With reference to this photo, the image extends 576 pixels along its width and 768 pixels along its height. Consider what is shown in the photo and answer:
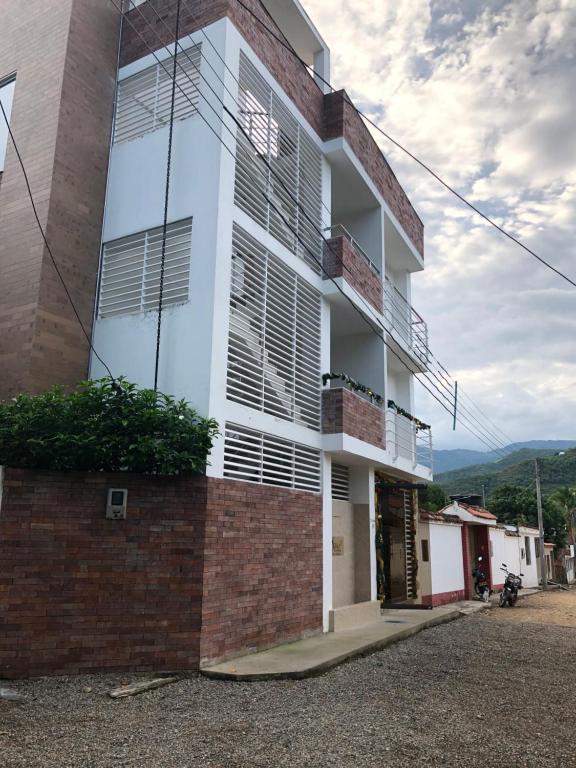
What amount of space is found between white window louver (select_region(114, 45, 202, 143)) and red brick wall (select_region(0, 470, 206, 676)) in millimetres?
5964

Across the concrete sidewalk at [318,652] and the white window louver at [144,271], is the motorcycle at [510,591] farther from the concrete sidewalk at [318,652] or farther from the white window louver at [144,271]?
the white window louver at [144,271]

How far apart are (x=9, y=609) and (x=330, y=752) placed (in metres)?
3.67

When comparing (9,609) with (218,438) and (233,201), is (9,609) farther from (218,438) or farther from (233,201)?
(233,201)

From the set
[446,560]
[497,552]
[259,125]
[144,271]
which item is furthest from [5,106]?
[497,552]

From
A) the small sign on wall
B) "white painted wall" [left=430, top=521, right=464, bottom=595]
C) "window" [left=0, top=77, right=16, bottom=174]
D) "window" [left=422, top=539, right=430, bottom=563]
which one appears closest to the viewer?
"window" [left=0, top=77, right=16, bottom=174]

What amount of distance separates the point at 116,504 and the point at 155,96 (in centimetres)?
680

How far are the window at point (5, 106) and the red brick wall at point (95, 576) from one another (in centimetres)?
626

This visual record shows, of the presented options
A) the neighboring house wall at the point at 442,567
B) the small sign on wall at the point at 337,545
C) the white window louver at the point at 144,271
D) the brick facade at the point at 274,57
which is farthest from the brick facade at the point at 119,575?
A: the neighboring house wall at the point at 442,567

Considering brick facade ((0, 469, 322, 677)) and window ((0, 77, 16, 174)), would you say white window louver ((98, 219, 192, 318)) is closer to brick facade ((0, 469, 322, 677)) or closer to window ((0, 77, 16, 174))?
window ((0, 77, 16, 174))

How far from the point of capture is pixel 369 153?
13.5 metres

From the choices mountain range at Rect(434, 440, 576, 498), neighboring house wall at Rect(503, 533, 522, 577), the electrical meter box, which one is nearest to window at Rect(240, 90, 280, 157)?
the electrical meter box

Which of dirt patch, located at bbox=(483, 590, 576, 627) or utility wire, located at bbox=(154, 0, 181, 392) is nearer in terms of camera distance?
utility wire, located at bbox=(154, 0, 181, 392)

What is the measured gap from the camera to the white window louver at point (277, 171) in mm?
9578

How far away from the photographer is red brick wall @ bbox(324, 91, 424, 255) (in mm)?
12234
